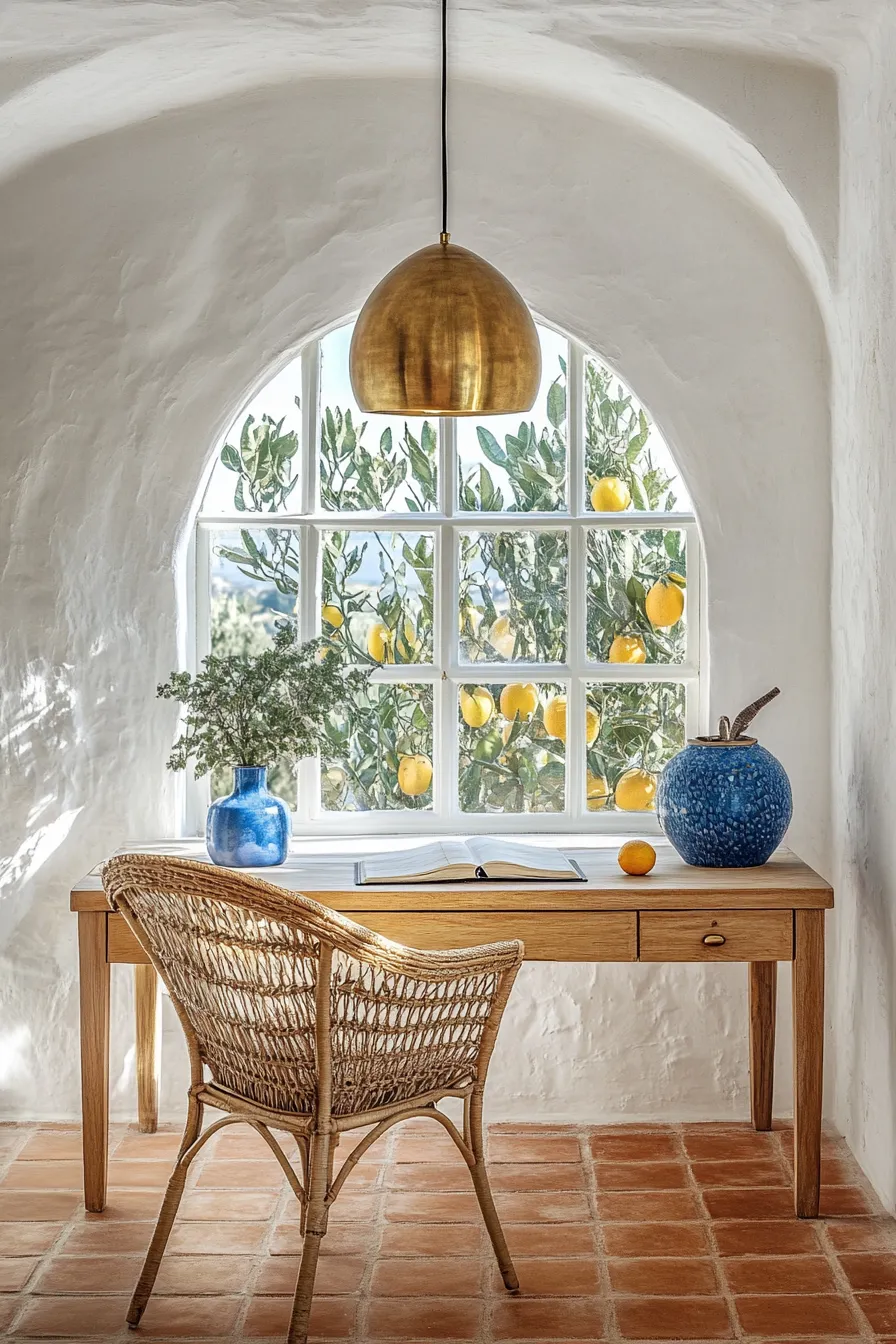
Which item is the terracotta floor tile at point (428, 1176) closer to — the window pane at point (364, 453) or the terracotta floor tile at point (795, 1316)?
the terracotta floor tile at point (795, 1316)

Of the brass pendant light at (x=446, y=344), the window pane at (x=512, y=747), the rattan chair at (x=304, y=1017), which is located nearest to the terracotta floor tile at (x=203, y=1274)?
the rattan chair at (x=304, y=1017)

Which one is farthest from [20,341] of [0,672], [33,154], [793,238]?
[793,238]

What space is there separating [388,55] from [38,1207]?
3.16 metres

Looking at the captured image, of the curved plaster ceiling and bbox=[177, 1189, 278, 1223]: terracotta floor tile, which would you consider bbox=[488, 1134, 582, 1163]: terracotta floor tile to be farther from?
the curved plaster ceiling

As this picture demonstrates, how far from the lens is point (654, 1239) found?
3.28m

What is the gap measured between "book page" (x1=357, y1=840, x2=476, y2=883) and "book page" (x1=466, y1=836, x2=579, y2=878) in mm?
33

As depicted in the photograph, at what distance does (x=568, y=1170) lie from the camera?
3729mm

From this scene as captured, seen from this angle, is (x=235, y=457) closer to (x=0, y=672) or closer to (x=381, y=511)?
(x=381, y=511)

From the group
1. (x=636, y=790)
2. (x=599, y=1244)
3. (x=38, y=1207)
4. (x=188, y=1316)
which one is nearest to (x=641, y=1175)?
(x=599, y=1244)

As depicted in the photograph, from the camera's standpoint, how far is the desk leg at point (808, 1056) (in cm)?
338

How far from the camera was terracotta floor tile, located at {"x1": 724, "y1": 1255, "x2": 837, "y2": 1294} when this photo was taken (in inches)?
119

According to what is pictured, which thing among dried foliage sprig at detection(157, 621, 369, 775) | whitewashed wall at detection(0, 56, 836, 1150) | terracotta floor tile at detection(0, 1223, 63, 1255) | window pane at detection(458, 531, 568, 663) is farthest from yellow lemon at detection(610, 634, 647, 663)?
terracotta floor tile at detection(0, 1223, 63, 1255)

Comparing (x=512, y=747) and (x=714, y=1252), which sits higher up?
(x=512, y=747)

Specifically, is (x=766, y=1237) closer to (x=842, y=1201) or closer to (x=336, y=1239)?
(x=842, y=1201)
